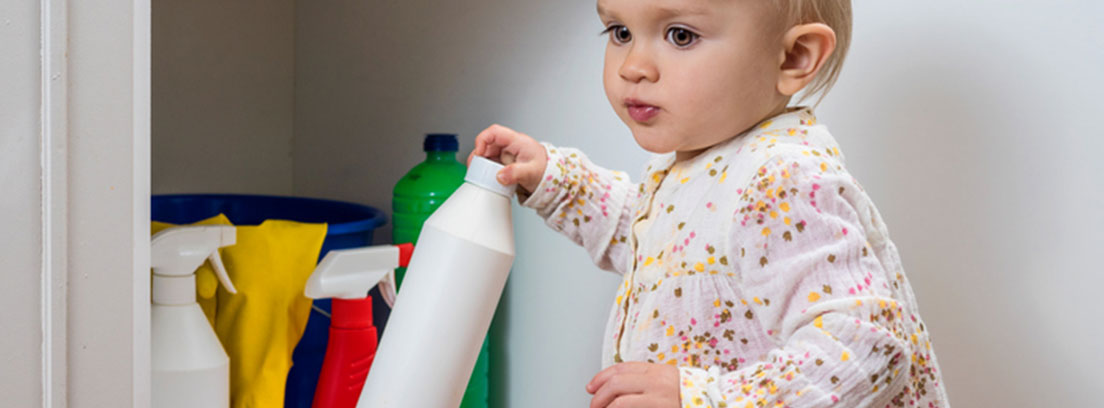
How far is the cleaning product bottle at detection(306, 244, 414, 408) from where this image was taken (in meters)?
0.89

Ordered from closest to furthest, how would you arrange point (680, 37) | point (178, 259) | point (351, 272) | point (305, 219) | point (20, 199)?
point (20, 199) < point (680, 37) < point (178, 259) < point (351, 272) < point (305, 219)

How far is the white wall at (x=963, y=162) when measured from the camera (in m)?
0.68

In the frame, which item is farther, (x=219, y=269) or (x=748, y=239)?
(x=219, y=269)

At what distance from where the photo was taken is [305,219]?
1216mm

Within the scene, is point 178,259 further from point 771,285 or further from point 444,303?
point 771,285

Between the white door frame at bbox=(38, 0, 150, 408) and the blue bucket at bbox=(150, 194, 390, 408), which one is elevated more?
the white door frame at bbox=(38, 0, 150, 408)

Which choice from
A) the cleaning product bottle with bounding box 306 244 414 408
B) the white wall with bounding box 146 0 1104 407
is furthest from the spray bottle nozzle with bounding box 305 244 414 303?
the white wall with bounding box 146 0 1104 407

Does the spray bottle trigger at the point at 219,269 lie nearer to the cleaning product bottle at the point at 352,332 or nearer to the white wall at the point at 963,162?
the cleaning product bottle at the point at 352,332

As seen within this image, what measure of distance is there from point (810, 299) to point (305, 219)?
0.82 m

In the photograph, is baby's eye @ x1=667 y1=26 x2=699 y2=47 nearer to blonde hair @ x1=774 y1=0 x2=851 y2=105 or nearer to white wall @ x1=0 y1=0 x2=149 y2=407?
blonde hair @ x1=774 y1=0 x2=851 y2=105

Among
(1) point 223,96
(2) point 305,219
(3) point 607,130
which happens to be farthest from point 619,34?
(1) point 223,96

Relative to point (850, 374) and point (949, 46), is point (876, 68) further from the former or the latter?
point (850, 374)

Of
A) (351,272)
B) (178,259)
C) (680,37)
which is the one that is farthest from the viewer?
(351,272)

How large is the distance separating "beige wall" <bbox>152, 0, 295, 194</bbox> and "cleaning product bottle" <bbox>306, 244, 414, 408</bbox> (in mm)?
489
